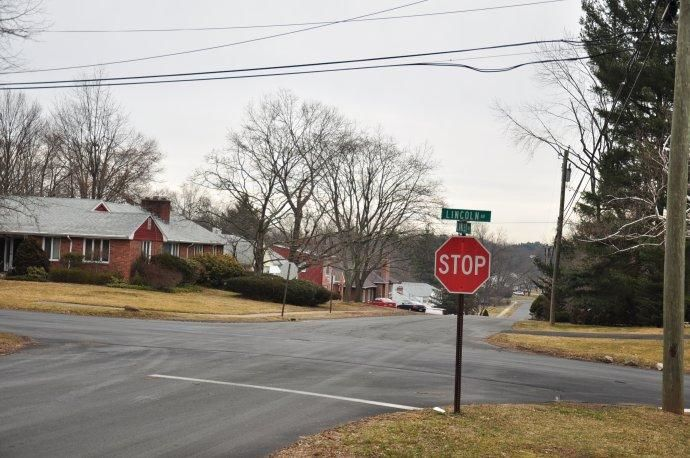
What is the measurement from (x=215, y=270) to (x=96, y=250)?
8868 mm

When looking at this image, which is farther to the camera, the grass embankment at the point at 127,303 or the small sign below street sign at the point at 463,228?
the grass embankment at the point at 127,303

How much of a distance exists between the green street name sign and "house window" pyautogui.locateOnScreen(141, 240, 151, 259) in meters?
37.7

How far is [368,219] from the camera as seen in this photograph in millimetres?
59094

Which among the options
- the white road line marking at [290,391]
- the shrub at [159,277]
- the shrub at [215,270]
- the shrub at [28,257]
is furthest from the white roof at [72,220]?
the white road line marking at [290,391]

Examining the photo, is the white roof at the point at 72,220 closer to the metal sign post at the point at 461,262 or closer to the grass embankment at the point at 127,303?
the grass embankment at the point at 127,303

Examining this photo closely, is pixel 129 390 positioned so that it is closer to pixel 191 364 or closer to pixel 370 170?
pixel 191 364

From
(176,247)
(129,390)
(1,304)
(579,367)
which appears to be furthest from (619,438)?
(176,247)

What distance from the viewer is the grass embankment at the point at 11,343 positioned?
1470cm

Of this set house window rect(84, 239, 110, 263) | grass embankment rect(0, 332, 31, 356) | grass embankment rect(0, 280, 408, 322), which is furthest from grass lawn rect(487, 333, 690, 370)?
house window rect(84, 239, 110, 263)

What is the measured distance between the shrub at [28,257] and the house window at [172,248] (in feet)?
32.6

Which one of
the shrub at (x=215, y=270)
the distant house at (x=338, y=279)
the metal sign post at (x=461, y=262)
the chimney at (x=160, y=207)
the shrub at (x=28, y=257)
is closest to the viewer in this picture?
the metal sign post at (x=461, y=262)

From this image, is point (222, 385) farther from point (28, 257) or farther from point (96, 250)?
point (96, 250)

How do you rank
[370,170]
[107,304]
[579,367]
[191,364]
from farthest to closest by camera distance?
1. [370,170]
2. [107,304]
3. [579,367]
4. [191,364]

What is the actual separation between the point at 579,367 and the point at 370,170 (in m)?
42.0
